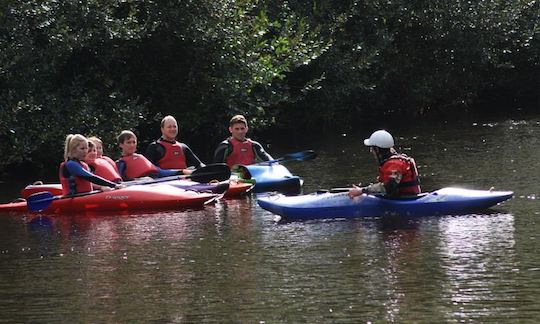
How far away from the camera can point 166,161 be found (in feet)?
52.1

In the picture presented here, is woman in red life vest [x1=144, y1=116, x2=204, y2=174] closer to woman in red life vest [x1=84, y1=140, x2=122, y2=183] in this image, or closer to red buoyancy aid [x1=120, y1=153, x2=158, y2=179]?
red buoyancy aid [x1=120, y1=153, x2=158, y2=179]

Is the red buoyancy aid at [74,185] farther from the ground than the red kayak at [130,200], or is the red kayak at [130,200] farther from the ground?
the red buoyancy aid at [74,185]

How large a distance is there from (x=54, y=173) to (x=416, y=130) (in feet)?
29.8

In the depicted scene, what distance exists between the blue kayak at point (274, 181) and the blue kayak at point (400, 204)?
8.90ft

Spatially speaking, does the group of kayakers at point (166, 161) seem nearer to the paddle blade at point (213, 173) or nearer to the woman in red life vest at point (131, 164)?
the woman in red life vest at point (131, 164)

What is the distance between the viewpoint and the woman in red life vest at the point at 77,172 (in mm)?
14016

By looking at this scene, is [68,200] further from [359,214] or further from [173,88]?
[173,88]

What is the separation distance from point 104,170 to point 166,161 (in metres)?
1.43

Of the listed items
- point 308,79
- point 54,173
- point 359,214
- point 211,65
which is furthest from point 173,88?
point 359,214

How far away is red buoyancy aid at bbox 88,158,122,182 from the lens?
14.6 meters

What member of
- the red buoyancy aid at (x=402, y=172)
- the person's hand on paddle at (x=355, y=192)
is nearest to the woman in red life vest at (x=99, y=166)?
the person's hand on paddle at (x=355, y=192)

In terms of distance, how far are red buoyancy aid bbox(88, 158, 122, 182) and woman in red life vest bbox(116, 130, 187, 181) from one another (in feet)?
1.52

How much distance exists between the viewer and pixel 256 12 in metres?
24.8

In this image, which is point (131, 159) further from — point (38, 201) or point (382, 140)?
point (382, 140)
